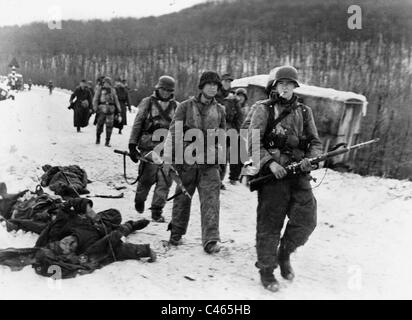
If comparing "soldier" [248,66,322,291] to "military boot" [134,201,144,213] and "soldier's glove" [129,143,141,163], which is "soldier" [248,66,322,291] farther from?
"military boot" [134,201,144,213]

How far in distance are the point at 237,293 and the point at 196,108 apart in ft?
7.86

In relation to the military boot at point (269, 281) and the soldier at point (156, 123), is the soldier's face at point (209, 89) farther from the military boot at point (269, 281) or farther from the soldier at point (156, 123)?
the military boot at point (269, 281)

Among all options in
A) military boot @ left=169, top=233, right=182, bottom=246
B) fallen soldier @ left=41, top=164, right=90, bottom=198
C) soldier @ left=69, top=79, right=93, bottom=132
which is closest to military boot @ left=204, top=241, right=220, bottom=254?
military boot @ left=169, top=233, right=182, bottom=246

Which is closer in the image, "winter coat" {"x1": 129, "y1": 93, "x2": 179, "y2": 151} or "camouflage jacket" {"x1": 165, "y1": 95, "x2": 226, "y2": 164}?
"camouflage jacket" {"x1": 165, "y1": 95, "x2": 226, "y2": 164}

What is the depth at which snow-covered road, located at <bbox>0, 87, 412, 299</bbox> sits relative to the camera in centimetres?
451

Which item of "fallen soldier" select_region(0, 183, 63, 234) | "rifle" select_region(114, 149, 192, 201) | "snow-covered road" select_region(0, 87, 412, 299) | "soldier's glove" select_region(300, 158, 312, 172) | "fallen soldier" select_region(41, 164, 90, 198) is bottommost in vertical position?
"snow-covered road" select_region(0, 87, 412, 299)

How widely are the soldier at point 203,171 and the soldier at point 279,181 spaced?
1071mm

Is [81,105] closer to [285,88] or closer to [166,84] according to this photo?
[166,84]

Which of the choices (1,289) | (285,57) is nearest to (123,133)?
(1,289)

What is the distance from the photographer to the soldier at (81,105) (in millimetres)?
16750

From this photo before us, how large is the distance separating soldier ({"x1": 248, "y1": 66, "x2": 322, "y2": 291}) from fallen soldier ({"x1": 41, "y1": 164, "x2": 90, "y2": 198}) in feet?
12.8

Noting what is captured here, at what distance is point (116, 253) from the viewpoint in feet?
16.9

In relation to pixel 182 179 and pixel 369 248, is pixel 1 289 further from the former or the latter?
pixel 369 248

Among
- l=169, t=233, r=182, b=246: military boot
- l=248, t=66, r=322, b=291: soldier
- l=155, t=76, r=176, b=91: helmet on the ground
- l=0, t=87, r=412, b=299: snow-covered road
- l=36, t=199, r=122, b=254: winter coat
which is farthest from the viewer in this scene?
l=155, t=76, r=176, b=91: helmet on the ground
